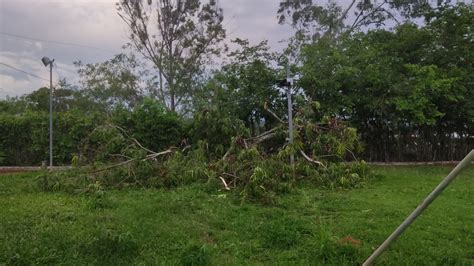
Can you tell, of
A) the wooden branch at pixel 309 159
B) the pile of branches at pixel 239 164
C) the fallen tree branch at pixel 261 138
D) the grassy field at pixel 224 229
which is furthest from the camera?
the fallen tree branch at pixel 261 138

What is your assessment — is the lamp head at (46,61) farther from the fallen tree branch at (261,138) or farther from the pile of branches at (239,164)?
the fallen tree branch at (261,138)

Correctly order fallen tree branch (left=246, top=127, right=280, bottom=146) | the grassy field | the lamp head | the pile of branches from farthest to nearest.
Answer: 1. the lamp head
2. fallen tree branch (left=246, top=127, right=280, bottom=146)
3. the pile of branches
4. the grassy field

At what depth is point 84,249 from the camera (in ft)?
12.1

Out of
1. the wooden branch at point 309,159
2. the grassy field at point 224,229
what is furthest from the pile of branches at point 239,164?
the grassy field at point 224,229

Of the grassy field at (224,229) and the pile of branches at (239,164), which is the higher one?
the pile of branches at (239,164)

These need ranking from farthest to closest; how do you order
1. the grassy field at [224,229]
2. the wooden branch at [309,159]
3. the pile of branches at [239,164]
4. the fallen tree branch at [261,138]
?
the fallen tree branch at [261,138] < the wooden branch at [309,159] < the pile of branches at [239,164] < the grassy field at [224,229]

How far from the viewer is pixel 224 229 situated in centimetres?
453

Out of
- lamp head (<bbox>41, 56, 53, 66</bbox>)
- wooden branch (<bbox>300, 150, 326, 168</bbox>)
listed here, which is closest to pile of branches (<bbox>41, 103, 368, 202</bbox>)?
wooden branch (<bbox>300, 150, 326, 168</bbox>)

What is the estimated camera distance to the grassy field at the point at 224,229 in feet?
11.8

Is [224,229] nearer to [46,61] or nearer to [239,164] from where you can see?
[239,164]

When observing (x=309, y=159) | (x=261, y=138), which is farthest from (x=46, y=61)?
(x=309, y=159)

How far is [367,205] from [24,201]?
4757 millimetres

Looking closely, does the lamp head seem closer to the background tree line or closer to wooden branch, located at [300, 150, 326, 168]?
the background tree line

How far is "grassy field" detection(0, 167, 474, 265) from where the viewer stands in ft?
11.8
